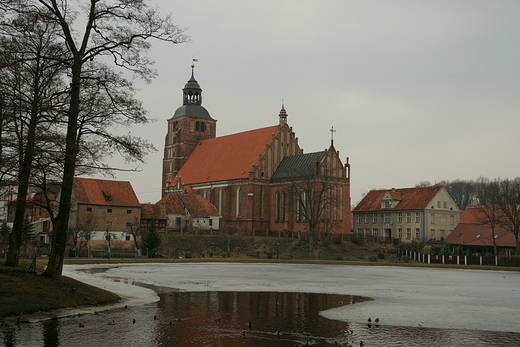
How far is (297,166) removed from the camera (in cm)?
8319

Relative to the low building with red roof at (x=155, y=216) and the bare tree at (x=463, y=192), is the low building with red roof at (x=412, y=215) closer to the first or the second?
the low building with red roof at (x=155, y=216)

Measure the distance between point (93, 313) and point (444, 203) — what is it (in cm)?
7622

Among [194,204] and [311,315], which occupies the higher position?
[194,204]

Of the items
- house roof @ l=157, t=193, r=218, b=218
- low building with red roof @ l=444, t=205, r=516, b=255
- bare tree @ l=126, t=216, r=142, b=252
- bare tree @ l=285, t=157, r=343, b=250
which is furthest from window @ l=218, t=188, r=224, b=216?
low building with red roof @ l=444, t=205, r=516, b=255

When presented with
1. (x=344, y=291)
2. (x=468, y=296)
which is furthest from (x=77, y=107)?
(x=468, y=296)

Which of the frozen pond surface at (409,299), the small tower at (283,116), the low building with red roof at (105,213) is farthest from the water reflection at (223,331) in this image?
the small tower at (283,116)

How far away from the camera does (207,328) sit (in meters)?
15.5

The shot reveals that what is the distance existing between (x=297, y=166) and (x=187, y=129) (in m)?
27.4

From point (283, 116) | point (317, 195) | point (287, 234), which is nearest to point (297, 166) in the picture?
point (317, 195)

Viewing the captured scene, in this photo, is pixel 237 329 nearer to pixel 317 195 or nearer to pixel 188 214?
pixel 317 195

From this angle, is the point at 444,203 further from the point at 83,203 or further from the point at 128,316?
the point at 128,316

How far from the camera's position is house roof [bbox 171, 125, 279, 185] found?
87.8 metres

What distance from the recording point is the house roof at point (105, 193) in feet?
217

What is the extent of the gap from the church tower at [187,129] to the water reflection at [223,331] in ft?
275
